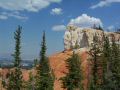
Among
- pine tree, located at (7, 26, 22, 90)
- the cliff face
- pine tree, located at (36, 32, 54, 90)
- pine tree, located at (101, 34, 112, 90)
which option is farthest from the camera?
the cliff face

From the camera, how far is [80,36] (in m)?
188

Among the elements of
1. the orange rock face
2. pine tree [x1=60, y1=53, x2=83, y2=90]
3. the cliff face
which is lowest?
pine tree [x1=60, y1=53, x2=83, y2=90]

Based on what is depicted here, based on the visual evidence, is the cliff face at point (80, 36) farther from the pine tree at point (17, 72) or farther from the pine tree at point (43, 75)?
the pine tree at point (17, 72)

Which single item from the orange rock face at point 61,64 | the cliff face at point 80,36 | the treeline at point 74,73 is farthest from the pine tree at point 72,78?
the cliff face at point 80,36

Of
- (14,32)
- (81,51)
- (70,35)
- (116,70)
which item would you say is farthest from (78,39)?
(14,32)

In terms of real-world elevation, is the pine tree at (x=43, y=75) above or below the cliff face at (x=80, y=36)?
below

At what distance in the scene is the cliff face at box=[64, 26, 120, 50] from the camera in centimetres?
18131

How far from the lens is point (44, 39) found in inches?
3792

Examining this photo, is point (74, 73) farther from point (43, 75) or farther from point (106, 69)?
point (106, 69)

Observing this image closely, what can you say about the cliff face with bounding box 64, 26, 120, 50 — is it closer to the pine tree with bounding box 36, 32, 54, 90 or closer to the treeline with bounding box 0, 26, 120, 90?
the treeline with bounding box 0, 26, 120, 90

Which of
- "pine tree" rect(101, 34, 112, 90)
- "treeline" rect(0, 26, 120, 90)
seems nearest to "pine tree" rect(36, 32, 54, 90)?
"treeline" rect(0, 26, 120, 90)

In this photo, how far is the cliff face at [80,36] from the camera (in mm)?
181312

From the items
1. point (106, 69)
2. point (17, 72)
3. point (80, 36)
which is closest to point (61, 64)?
point (80, 36)

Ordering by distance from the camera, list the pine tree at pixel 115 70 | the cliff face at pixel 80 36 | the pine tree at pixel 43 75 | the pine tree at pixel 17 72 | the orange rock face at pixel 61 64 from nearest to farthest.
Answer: the pine tree at pixel 17 72
the pine tree at pixel 43 75
the pine tree at pixel 115 70
the orange rock face at pixel 61 64
the cliff face at pixel 80 36
